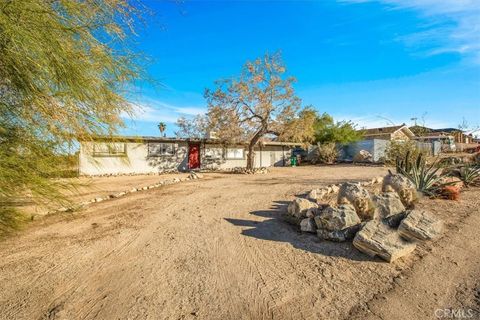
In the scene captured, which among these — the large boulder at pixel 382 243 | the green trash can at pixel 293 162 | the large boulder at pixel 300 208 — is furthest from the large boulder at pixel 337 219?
the green trash can at pixel 293 162

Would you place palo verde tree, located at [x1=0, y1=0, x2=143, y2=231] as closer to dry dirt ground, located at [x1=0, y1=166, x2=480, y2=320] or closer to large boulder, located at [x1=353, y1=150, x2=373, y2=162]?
dry dirt ground, located at [x1=0, y1=166, x2=480, y2=320]

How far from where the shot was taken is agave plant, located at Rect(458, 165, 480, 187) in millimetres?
8398

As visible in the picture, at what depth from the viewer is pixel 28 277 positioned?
342 centimetres

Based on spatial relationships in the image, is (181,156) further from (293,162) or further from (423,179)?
(423,179)

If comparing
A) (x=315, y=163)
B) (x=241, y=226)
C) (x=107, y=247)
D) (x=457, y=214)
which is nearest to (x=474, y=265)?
(x=457, y=214)

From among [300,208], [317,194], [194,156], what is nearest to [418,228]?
[300,208]

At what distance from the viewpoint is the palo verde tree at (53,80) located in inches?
115

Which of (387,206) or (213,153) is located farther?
(213,153)

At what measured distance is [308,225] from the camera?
458 centimetres

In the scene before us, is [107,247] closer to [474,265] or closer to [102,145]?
[102,145]

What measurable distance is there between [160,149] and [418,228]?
16753 mm

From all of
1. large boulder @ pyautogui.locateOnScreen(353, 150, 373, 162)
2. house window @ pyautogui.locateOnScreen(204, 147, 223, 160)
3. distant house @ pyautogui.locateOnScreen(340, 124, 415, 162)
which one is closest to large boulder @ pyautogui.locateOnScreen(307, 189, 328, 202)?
distant house @ pyautogui.locateOnScreen(340, 124, 415, 162)

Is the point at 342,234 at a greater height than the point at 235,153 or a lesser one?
lesser

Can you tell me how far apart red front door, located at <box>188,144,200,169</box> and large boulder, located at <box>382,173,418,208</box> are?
15.3 metres
